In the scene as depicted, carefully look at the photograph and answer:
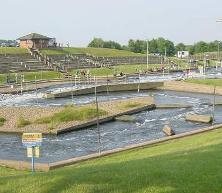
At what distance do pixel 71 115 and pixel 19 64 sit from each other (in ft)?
183

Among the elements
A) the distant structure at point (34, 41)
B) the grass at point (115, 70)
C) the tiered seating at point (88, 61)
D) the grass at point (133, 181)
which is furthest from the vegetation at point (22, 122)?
the distant structure at point (34, 41)

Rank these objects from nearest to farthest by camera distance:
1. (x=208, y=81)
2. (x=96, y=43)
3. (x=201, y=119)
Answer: (x=201, y=119) → (x=208, y=81) → (x=96, y=43)

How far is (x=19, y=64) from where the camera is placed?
100750 mm

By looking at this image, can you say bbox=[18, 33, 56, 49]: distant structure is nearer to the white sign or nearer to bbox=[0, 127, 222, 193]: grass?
the white sign

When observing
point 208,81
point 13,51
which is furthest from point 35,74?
point 208,81

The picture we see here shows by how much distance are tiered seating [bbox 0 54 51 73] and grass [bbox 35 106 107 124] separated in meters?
46.7

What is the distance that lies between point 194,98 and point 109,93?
1509 centimetres

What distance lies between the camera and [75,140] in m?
39.2

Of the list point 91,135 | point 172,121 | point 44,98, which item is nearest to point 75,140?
point 91,135

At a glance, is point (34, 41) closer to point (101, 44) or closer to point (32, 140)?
point (101, 44)

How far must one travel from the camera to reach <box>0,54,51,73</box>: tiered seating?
96.0 m

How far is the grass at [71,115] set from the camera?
46750 mm

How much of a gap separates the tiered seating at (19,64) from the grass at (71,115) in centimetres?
4672

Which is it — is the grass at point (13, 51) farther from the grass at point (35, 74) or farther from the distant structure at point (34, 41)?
the grass at point (35, 74)
